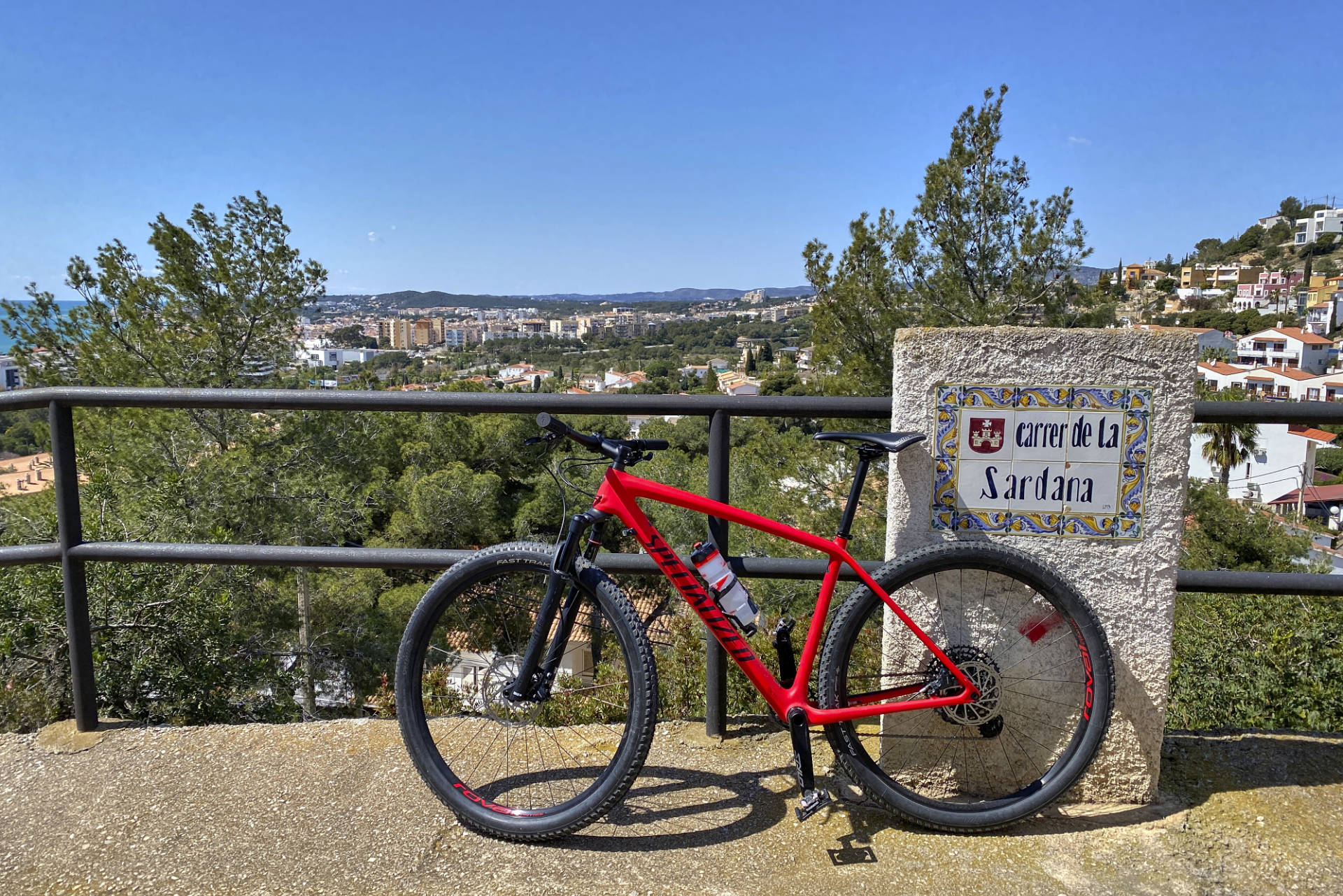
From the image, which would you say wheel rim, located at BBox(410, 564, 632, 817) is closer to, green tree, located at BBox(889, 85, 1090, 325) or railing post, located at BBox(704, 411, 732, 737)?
railing post, located at BBox(704, 411, 732, 737)

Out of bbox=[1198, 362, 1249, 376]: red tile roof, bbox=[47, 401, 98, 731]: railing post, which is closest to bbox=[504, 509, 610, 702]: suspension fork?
bbox=[47, 401, 98, 731]: railing post

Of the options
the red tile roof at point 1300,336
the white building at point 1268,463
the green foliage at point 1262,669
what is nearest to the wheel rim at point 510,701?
the green foliage at point 1262,669

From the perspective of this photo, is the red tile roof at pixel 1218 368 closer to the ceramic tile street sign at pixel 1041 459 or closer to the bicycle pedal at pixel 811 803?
the ceramic tile street sign at pixel 1041 459

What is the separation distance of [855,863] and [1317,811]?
1406 millimetres

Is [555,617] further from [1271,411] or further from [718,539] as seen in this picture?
[1271,411]

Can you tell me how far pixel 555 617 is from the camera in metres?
2.50

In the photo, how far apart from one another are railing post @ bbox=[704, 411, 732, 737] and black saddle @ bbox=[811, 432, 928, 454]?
0.37 metres

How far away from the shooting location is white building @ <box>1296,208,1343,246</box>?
128 metres

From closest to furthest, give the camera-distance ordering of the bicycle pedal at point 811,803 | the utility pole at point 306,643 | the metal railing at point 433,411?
the bicycle pedal at point 811,803, the metal railing at point 433,411, the utility pole at point 306,643

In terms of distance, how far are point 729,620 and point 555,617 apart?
49 cm

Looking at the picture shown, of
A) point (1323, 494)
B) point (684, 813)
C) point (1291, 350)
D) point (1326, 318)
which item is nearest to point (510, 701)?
point (684, 813)

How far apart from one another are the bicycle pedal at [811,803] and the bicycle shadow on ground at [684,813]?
0.20 m

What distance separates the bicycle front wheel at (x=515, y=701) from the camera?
240 centimetres

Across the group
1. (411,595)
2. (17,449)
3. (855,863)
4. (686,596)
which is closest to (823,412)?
(686,596)
